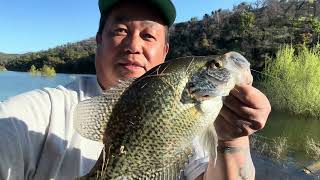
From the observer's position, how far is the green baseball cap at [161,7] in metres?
3.13

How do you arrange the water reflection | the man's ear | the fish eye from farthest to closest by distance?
the water reflection → the man's ear → the fish eye

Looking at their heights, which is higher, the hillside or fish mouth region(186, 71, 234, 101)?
fish mouth region(186, 71, 234, 101)

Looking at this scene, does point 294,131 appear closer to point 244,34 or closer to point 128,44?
point 128,44

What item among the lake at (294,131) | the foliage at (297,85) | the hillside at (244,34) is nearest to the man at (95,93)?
the lake at (294,131)

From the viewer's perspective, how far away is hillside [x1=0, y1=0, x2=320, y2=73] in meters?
60.7

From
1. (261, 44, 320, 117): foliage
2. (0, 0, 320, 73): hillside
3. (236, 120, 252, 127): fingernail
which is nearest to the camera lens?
(236, 120, 252, 127): fingernail

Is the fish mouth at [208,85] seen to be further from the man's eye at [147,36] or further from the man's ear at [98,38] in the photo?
the man's ear at [98,38]

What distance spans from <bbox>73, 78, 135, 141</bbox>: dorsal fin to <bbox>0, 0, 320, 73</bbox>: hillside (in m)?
44.7

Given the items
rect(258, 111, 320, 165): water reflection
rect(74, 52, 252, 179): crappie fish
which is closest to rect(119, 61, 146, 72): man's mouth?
rect(74, 52, 252, 179): crappie fish

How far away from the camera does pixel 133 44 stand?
3016mm

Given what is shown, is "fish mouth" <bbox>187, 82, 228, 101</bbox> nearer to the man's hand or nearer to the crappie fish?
the crappie fish

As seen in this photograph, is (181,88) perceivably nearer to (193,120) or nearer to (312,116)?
(193,120)

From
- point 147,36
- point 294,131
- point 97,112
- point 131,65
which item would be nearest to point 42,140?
point 97,112

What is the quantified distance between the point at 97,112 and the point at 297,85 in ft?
92.3
